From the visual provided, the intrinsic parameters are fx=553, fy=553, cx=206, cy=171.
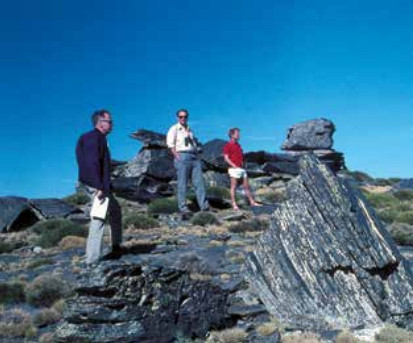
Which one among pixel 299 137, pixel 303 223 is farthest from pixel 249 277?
pixel 299 137

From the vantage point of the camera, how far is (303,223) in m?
9.85

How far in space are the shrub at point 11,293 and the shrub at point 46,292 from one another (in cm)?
23

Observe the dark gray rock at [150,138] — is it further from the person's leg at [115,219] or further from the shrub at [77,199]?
the person's leg at [115,219]

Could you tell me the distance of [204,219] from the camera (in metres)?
19.0

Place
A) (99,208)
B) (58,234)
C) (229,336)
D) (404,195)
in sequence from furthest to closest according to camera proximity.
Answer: (404,195) → (58,234) → (99,208) → (229,336)

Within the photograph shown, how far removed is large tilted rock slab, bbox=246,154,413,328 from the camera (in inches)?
351

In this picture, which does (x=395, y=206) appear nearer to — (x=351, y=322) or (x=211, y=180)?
A: (x=211, y=180)

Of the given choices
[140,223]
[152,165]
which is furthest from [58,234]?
[152,165]

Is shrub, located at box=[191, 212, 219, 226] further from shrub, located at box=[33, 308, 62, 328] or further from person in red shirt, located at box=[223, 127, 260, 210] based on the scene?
shrub, located at box=[33, 308, 62, 328]

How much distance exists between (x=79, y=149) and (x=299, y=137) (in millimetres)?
39627

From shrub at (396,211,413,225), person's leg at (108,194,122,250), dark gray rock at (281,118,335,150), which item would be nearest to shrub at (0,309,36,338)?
person's leg at (108,194,122,250)

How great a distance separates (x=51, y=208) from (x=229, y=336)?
65.8 ft

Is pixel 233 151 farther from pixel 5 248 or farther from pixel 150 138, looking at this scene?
pixel 150 138

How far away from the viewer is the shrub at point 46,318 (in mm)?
8992
